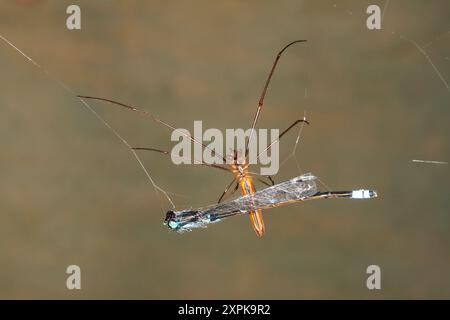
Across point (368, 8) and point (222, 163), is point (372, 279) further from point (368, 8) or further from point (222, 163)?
point (368, 8)

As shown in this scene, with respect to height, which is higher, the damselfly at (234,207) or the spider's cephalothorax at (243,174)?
the spider's cephalothorax at (243,174)

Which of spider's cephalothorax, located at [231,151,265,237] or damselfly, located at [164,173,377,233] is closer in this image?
damselfly, located at [164,173,377,233]

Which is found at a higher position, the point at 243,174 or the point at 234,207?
the point at 243,174

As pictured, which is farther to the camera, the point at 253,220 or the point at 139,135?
the point at 139,135

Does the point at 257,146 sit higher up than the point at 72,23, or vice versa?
the point at 72,23

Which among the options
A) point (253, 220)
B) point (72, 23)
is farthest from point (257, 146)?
point (72, 23)

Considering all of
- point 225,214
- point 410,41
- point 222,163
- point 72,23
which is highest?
point 72,23

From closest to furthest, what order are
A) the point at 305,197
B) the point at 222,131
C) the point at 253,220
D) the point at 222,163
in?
1. the point at 305,197
2. the point at 253,220
3. the point at 222,163
4. the point at 222,131

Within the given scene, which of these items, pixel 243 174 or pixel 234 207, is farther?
pixel 243 174

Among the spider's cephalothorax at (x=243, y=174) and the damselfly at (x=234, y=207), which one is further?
the spider's cephalothorax at (x=243, y=174)

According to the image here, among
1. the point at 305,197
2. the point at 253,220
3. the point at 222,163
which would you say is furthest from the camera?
the point at 222,163

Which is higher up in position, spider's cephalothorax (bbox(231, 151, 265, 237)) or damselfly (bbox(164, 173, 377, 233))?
spider's cephalothorax (bbox(231, 151, 265, 237))
